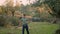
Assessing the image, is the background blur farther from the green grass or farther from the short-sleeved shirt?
the short-sleeved shirt

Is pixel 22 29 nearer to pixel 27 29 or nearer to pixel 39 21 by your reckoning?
pixel 27 29

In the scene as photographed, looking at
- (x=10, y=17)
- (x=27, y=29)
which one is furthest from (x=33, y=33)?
(x=10, y=17)

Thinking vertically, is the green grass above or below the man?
below

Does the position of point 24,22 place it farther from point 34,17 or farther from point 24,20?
point 34,17

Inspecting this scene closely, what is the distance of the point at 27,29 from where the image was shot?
20.3 feet

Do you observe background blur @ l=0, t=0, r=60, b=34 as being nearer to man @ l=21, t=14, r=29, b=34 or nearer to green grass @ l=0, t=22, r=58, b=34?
green grass @ l=0, t=22, r=58, b=34

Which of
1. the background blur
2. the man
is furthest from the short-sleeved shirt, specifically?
the background blur

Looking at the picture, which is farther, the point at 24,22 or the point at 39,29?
the point at 39,29

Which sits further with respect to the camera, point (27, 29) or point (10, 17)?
point (10, 17)

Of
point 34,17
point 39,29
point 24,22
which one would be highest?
point 34,17

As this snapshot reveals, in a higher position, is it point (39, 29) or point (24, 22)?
point (24, 22)

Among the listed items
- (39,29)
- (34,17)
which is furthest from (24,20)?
(39,29)

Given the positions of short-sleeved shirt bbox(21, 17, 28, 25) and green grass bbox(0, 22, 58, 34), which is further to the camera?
green grass bbox(0, 22, 58, 34)

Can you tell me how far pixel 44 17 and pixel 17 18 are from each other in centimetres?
94
